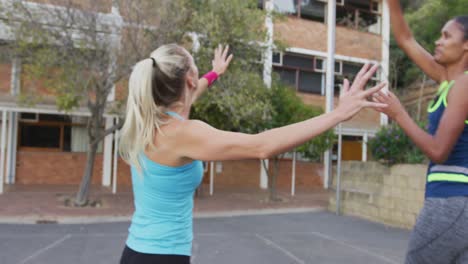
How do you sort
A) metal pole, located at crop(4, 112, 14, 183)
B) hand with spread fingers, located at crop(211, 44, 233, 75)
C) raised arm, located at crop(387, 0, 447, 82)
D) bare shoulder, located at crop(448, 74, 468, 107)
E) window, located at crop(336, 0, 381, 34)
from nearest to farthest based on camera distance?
bare shoulder, located at crop(448, 74, 468, 107) < raised arm, located at crop(387, 0, 447, 82) < hand with spread fingers, located at crop(211, 44, 233, 75) < metal pole, located at crop(4, 112, 14, 183) < window, located at crop(336, 0, 381, 34)

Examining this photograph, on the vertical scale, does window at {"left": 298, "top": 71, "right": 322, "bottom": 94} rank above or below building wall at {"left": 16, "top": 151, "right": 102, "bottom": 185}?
above

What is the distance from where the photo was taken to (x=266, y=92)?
10.9 m

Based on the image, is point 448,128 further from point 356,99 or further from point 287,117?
point 287,117

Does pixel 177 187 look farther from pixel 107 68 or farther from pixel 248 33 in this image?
pixel 248 33

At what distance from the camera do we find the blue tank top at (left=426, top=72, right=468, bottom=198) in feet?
5.79

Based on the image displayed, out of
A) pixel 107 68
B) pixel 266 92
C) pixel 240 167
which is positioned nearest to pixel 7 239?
pixel 107 68

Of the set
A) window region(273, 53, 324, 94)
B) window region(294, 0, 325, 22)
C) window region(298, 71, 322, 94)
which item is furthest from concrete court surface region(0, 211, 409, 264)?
window region(294, 0, 325, 22)

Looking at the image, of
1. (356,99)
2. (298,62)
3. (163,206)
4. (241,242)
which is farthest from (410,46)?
(298,62)

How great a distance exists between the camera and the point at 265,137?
1.63m

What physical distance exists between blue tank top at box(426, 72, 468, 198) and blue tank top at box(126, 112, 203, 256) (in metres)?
1.13

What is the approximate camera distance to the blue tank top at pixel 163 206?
1.81 meters

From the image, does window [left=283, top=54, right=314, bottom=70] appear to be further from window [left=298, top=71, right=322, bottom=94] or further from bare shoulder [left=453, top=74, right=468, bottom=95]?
bare shoulder [left=453, top=74, right=468, bottom=95]

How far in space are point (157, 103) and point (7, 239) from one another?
20.0 feet

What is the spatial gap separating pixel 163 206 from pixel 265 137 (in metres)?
0.62
